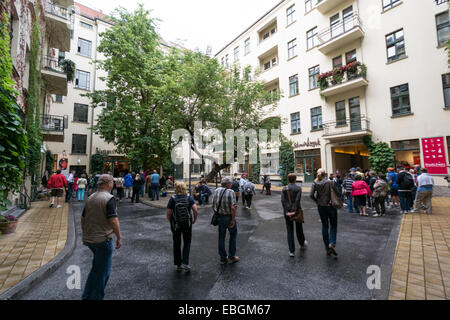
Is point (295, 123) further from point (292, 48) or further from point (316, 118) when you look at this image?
point (292, 48)

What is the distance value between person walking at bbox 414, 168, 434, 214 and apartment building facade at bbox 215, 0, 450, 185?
6842mm

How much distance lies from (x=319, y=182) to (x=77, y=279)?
523cm

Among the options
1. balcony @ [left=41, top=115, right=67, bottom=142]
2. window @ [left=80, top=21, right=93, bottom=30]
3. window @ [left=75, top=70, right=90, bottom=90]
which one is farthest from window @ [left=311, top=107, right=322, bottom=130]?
window @ [left=80, top=21, right=93, bottom=30]

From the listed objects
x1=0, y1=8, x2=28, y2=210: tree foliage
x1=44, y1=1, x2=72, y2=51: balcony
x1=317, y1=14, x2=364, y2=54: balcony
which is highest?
x1=317, y1=14, x2=364, y2=54: balcony

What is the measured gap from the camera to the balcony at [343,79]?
53.6ft

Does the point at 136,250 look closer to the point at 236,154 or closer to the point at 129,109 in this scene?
the point at 236,154

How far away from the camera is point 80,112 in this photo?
25875 millimetres

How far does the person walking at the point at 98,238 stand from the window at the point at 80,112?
93.9 feet

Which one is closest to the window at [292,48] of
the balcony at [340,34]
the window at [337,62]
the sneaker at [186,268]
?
the balcony at [340,34]

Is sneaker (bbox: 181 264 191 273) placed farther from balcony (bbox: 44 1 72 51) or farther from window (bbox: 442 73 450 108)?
balcony (bbox: 44 1 72 51)

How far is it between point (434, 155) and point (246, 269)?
15940 millimetres

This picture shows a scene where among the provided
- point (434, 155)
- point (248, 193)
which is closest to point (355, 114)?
point (434, 155)

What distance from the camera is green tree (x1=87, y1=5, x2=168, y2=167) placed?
15016 millimetres

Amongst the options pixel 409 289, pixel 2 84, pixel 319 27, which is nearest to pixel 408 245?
pixel 409 289
